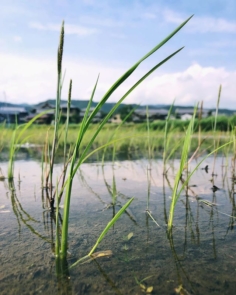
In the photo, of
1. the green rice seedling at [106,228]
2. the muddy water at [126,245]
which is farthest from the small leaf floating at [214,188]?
the green rice seedling at [106,228]

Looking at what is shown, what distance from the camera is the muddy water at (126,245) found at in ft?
2.23

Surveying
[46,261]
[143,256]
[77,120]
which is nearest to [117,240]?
[143,256]

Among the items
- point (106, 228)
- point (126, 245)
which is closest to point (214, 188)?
point (126, 245)

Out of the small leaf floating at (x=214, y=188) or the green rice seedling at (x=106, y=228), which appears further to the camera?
the small leaf floating at (x=214, y=188)

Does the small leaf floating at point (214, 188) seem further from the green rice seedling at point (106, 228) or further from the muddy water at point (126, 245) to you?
the green rice seedling at point (106, 228)

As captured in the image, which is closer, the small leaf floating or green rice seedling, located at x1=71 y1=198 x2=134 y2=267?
green rice seedling, located at x1=71 y1=198 x2=134 y2=267

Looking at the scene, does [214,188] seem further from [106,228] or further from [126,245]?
[106,228]

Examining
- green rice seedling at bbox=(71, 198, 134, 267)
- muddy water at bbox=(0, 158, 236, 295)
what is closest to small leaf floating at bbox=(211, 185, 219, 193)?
muddy water at bbox=(0, 158, 236, 295)

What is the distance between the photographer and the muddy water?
0.68 meters

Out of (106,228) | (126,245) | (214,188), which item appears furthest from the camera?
(214,188)

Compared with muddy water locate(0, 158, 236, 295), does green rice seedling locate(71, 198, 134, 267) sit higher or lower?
higher

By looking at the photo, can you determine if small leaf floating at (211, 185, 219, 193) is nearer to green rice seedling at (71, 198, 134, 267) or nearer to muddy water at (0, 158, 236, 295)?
muddy water at (0, 158, 236, 295)

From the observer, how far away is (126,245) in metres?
0.89

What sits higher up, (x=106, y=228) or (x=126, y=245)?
(x=106, y=228)
